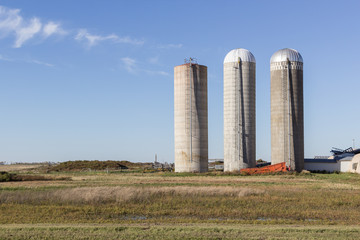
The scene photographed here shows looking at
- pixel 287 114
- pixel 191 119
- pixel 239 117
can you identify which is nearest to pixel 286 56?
pixel 287 114

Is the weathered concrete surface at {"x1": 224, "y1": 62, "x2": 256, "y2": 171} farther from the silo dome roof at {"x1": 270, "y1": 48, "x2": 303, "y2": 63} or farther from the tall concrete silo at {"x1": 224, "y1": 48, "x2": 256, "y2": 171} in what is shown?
the silo dome roof at {"x1": 270, "y1": 48, "x2": 303, "y2": 63}

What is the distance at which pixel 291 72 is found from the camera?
75812 mm

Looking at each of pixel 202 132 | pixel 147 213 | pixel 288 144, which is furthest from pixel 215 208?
pixel 288 144

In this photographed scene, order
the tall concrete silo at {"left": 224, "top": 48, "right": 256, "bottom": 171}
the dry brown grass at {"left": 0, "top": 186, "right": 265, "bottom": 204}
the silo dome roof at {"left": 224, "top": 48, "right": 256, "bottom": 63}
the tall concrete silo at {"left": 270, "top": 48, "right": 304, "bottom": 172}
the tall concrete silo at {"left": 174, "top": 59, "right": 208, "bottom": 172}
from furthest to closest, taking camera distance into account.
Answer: the silo dome roof at {"left": 224, "top": 48, "right": 256, "bottom": 63} < the tall concrete silo at {"left": 270, "top": 48, "right": 304, "bottom": 172} < the tall concrete silo at {"left": 224, "top": 48, "right": 256, "bottom": 171} < the tall concrete silo at {"left": 174, "top": 59, "right": 208, "bottom": 172} < the dry brown grass at {"left": 0, "top": 186, "right": 265, "bottom": 204}

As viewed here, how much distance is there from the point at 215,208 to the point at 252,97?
48.0 meters

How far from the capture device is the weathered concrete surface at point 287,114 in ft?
247

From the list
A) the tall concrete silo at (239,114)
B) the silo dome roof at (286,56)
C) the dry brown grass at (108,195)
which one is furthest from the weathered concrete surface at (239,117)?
the dry brown grass at (108,195)

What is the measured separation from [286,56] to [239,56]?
7572 millimetres

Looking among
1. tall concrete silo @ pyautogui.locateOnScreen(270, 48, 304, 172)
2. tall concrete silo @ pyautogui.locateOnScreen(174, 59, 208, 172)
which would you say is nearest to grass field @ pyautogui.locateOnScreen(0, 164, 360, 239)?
tall concrete silo @ pyautogui.locateOnScreen(174, 59, 208, 172)

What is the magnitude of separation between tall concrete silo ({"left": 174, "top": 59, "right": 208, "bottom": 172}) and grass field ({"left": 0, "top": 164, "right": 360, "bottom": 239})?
1370 inches

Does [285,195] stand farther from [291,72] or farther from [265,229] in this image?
[291,72]

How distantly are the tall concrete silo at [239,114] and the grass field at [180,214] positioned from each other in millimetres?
35924

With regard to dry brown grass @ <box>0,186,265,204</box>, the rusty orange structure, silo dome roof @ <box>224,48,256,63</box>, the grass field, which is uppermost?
silo dome roof @ <box>224,48,256,63</box>

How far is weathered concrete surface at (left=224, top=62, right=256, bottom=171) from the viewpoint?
74312 mm
